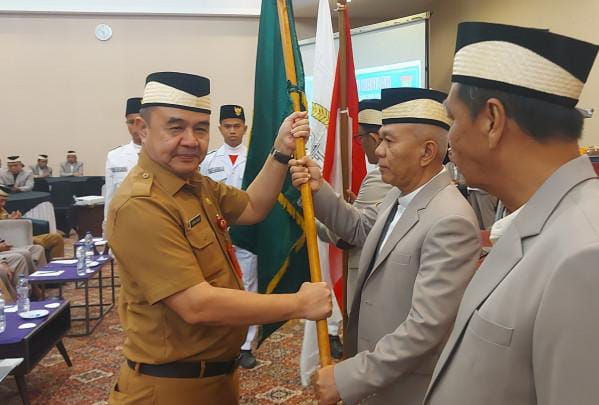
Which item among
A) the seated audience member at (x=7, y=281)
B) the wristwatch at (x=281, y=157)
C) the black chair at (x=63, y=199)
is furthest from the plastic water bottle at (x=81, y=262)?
the black chair at (x=63, y=199)

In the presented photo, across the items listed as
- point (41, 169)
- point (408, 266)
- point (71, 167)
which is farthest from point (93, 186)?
point (408, 266)

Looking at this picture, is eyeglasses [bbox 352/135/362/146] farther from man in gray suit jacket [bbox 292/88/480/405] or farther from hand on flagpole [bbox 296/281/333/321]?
hand on flagpole [bbox 296/281/333/321]

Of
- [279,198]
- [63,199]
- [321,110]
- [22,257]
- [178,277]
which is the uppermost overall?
[321,110]

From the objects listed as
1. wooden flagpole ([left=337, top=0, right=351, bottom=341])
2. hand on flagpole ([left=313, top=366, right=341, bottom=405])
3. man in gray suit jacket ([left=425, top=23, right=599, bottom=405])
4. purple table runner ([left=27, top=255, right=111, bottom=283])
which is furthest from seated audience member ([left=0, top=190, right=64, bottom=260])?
man in gray suit jacket ([left=425, top=23, right=599, bottom=405])

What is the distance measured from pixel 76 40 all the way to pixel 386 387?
1132 centimetres

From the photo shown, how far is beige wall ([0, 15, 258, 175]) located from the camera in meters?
11.0

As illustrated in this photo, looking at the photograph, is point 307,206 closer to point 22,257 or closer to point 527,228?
point 527,228

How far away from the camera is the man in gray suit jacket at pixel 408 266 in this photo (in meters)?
1.53

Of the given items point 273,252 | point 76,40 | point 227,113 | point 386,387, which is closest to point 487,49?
point 386,387

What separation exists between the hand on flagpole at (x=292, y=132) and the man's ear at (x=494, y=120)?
3.69 ft

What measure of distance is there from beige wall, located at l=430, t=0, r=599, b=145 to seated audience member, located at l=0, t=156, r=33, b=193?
816cm

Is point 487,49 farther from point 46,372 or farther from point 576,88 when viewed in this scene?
point 46,372

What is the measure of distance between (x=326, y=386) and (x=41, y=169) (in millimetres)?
10800

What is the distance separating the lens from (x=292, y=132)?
201cm
